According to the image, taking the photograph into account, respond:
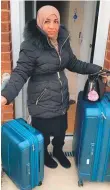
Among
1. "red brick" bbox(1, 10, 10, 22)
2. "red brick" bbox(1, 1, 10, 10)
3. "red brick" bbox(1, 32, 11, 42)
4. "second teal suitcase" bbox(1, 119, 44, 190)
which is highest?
"red brick" bbox(1, 1, 10, 10)

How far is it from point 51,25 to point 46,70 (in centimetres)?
33

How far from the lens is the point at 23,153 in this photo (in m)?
1.78

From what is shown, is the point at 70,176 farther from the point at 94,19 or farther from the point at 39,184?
the point at 94,19

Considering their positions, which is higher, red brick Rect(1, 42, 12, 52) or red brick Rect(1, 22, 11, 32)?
Answer: red brick Rect(1, 22, 11, 32)

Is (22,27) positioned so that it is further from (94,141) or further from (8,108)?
(94,141)

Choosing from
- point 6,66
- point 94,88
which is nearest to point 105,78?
point 94,88

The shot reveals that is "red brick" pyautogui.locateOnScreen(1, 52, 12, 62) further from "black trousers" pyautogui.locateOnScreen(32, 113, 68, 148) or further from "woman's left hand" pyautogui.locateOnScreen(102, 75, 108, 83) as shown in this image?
"woman's left hand" pyautogui.locateOnScreen(102, 75, 108, 83)

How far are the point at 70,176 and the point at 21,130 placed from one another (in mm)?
657

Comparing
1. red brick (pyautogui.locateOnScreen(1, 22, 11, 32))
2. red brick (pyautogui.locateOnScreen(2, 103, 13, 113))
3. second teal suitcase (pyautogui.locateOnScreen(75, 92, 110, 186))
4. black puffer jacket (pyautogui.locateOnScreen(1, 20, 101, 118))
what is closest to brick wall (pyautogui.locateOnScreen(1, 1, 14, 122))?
red brick (pyautogui.locateOnScreen(1, 22, 11, 32))

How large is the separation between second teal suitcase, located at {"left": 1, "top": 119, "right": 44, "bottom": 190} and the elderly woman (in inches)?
7.4

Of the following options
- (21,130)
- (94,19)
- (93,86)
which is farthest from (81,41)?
(21,130)

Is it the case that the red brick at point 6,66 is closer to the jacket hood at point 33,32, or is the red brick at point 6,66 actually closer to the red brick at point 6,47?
the red brick at point 6,47

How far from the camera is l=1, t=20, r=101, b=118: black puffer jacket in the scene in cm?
181

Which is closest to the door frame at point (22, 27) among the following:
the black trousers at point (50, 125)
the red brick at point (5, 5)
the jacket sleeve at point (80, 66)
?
the red brick at point (5, 5)
